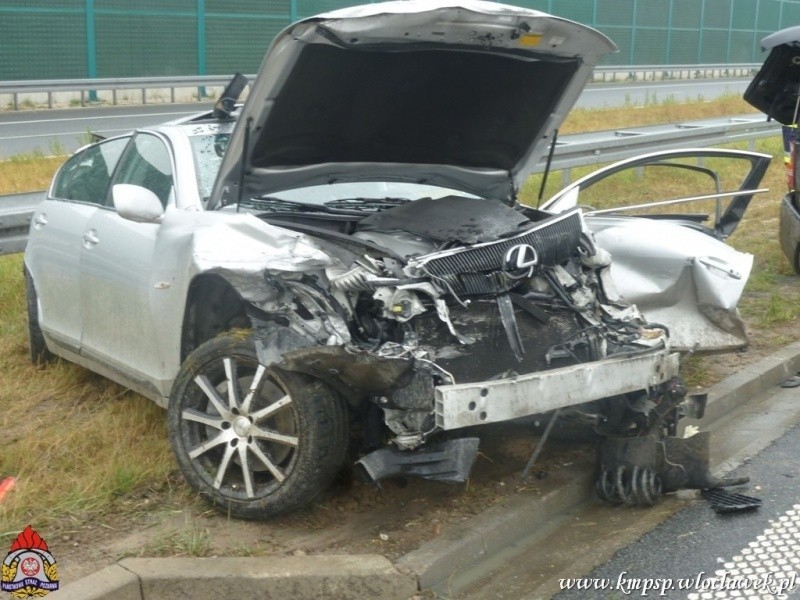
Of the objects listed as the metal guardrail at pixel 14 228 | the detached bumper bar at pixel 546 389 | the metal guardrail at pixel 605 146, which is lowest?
the metal guardrail at pixel 605 146

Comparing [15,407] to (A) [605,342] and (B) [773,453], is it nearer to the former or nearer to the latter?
(A) [605,342]

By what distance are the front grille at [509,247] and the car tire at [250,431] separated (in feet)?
2.29

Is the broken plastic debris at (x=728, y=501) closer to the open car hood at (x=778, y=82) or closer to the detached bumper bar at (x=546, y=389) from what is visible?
the detached bumper bar at (x=546, y=389)

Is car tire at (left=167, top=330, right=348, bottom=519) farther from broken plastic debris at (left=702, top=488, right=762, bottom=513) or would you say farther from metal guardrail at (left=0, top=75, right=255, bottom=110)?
metal guardrail at (left=0, top=75, right=255, bottom=110)

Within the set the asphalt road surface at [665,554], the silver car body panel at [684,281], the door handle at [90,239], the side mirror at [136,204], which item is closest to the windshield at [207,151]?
the side mirror at [136,204]

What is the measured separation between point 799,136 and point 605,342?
205 inches

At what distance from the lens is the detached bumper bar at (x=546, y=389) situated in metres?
4.30

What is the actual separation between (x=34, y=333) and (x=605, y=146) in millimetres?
7565

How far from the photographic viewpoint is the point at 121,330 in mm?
5684

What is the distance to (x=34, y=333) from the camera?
6.80 metres

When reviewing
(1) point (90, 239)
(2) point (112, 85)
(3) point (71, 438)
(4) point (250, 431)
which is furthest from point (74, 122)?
(4) point (250, 431)

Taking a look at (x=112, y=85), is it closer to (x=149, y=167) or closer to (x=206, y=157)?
(x=149, y=167)

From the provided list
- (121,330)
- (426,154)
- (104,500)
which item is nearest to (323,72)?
(426,154)

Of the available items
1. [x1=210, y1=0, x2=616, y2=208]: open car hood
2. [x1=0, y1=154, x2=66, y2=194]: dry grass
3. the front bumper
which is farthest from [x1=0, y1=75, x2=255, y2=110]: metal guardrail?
[x1=210, y1=0, x2=616, y2=208]: open car hood
